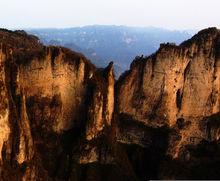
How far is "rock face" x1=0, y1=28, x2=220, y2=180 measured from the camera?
35.7 m

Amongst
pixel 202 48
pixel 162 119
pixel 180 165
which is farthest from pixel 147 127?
pixel 202 48

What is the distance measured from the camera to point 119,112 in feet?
132

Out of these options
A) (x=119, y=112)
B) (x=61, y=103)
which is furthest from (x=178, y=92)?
(x=61, y=103)

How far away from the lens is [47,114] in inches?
1438

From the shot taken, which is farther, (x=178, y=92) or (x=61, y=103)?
(x=178, y=92)

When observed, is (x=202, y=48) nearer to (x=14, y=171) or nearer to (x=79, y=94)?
(x=79, y=94)

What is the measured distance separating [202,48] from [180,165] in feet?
27.3

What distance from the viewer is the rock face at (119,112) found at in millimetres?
35706

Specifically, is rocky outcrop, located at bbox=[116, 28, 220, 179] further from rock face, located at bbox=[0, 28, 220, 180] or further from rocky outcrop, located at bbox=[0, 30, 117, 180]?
rocky outcrop, located at bbox=[0, 30, 117, 180]

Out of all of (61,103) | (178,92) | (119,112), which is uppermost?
(178,92)

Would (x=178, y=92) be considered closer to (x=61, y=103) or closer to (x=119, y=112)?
(x=119, y=112)

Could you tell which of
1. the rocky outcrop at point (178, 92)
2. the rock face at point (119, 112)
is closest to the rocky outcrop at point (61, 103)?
the rock face at point (119, 112)

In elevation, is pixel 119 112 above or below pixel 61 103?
below

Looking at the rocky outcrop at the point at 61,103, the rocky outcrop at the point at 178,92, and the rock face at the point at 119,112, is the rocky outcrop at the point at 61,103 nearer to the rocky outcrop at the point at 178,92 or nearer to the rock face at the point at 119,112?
the rock face at the point at 119,112
